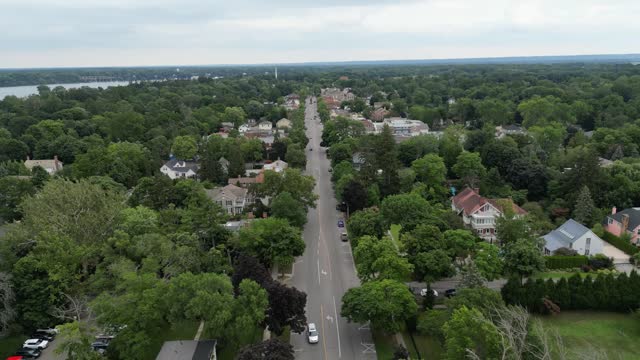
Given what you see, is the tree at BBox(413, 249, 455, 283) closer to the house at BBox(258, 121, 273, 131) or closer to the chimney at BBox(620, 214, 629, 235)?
the chimney at BBox(620, 214, 629, 235)

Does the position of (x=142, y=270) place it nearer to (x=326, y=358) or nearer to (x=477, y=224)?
(x=326, y=358)

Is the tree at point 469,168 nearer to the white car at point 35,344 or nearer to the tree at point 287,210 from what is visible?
the tree at point 287,210

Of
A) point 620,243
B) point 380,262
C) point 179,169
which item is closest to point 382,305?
point 380,262

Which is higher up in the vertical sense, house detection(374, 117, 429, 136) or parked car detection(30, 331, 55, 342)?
house detection(374, 117, 429, 136)

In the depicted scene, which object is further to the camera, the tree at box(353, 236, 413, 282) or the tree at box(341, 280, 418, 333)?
the tree at box(353, 236, 413, 282)

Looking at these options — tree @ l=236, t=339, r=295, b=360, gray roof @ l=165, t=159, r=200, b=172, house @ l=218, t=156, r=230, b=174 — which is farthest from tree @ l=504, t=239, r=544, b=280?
gray roof @ l=165, t=159, r=200, b=172
